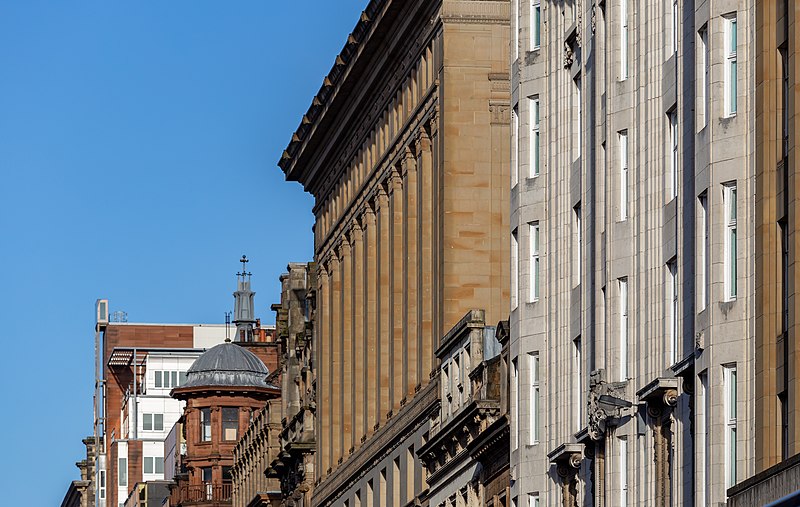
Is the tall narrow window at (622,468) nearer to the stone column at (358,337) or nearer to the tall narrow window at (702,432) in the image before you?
the tall narrow window at (702,432)

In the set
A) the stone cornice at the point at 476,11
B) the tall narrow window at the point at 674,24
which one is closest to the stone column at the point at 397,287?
the stone cornice at the point at 476,11

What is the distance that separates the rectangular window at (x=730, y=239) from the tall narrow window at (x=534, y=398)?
16.2 metres

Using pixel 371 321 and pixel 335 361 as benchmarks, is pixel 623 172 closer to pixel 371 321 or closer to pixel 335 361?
pixel 371 321

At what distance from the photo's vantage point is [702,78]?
55.8 m

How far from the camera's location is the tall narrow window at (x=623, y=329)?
201ft

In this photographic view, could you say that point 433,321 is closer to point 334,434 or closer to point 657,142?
point 334,434

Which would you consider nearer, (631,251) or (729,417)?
(729,417)

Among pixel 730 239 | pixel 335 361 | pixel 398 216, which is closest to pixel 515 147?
pixel 730 239

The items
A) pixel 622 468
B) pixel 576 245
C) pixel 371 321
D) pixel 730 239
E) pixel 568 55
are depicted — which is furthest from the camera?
pixel 371 321

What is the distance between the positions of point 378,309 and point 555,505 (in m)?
34.5

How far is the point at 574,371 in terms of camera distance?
66750mm

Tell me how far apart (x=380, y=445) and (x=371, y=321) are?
7273mm

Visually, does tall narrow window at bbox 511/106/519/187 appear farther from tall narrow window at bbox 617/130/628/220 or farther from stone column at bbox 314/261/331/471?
stone column at bbox 314/261/331/471

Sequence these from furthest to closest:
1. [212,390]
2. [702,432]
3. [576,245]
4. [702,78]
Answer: [212,390] → [576,245] → [702,78] → [702,432]
